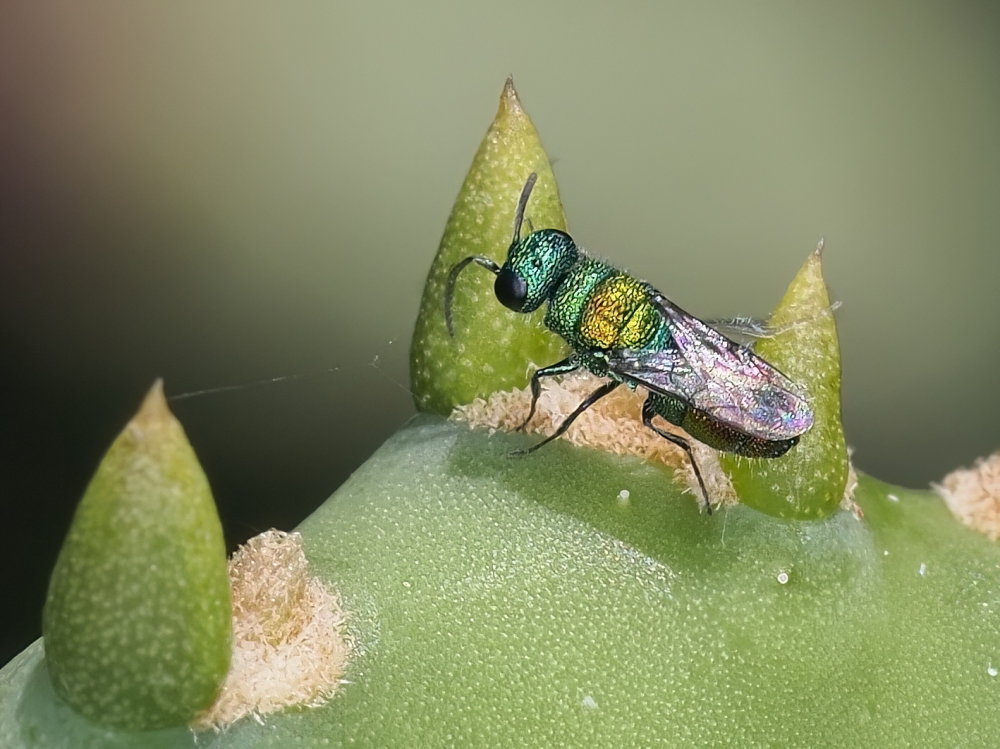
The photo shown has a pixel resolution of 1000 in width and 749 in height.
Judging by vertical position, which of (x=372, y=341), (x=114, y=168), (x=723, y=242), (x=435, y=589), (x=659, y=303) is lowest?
(x=372, y=341)

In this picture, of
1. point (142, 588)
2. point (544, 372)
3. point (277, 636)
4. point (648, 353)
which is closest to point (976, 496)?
point (648, 353)

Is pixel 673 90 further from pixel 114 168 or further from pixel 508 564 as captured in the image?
pixel 508 564

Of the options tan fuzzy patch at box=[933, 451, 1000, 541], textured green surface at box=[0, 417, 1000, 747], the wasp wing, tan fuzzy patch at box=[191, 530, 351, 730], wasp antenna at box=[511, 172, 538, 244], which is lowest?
tan fuzzy patch at box=[191, 530, 351, 730]

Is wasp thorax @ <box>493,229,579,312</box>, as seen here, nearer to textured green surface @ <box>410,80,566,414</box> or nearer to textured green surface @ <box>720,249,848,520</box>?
textured green surface @ <box>410,80,566,414</box>

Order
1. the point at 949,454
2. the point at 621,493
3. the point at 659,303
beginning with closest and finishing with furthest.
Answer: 1. the point at 621,493
2. the point at 659,303
3. the point at 949,454

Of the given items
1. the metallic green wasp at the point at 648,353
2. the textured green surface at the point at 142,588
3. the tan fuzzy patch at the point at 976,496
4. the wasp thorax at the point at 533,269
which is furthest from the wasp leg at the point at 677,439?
the textured green surface at the point at 142,588

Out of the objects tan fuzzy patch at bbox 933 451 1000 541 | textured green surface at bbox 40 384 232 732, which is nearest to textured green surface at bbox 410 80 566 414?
textured green surface at bbox 40 384 232 732

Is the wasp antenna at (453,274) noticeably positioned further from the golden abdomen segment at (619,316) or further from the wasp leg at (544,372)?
the golden abdomen segment at (619,316)

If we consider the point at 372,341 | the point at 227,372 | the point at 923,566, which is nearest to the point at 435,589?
the point at 923,566
